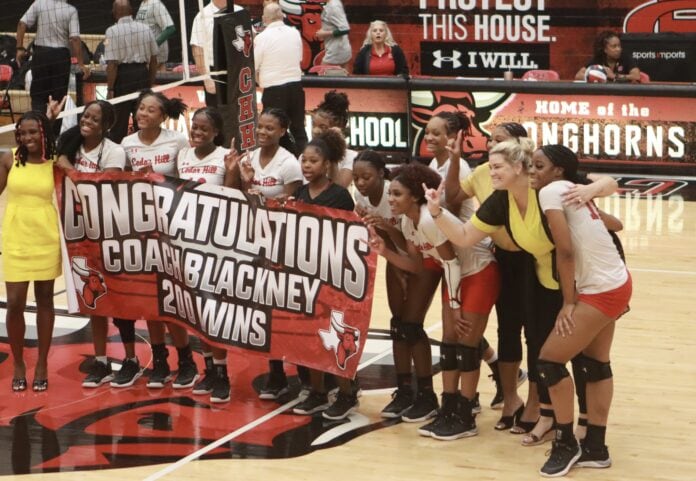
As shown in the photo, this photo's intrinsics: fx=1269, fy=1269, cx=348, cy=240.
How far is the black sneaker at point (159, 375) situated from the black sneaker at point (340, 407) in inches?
49.2

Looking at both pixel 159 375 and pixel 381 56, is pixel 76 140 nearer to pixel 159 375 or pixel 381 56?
pixel 159 375

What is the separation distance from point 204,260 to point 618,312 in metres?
2.75

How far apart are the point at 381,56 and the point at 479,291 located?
9614mm

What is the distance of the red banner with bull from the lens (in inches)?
294

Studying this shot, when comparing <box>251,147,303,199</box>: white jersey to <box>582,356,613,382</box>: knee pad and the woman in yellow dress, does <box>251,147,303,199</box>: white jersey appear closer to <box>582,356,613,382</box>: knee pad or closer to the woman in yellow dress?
the woman in yellow dress

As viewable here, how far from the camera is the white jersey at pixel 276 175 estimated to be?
7.84 meters

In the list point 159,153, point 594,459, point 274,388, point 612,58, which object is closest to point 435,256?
point 594,459

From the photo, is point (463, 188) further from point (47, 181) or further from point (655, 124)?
point (655, 124)

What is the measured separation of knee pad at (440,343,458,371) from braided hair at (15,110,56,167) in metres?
2.85

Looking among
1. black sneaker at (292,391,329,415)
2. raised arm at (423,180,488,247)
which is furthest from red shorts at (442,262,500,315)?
black sneaker at (292,391,329,415)

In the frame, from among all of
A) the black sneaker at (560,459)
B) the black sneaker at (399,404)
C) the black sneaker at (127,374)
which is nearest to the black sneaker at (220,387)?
the black sneaker at (127,374)

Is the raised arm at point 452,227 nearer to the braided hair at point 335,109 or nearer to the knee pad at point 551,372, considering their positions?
the knee pad at point 551,372

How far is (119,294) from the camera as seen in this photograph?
828 centimetres

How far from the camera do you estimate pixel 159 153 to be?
8.25m
